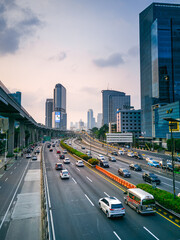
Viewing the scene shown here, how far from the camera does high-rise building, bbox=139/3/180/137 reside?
101 metres

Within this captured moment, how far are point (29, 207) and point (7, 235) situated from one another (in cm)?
572

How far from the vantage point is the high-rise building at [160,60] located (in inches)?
3994

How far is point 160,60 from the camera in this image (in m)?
103

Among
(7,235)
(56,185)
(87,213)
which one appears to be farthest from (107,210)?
(56,185)

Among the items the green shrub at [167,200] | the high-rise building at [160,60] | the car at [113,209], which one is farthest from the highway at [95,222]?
the high-rise building at [160,60]

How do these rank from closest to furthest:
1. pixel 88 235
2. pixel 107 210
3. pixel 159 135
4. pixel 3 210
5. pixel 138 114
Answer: pixel 88 235 < pixel 107 210 < pixel 3 210 < pixel 159 135 < pixel 138 114

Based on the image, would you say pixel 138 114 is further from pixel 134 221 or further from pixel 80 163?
pixel 134 221

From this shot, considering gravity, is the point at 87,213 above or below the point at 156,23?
below

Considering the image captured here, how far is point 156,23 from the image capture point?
105 meters

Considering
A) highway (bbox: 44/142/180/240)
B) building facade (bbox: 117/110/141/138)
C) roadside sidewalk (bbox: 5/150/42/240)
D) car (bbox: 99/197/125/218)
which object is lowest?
roadside sidewalk (bbox: 5/150/42/240)

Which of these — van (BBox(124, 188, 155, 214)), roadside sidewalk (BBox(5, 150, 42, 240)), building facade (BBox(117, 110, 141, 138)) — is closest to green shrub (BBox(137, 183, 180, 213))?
van (BBox(124, 188, 155, 214))

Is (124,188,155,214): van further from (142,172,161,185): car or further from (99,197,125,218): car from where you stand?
(142,172,161,185): car

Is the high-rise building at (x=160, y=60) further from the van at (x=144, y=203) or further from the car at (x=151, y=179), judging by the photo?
the van at (x=144, y=203)

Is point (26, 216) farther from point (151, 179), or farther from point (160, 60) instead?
point (160, 60)
